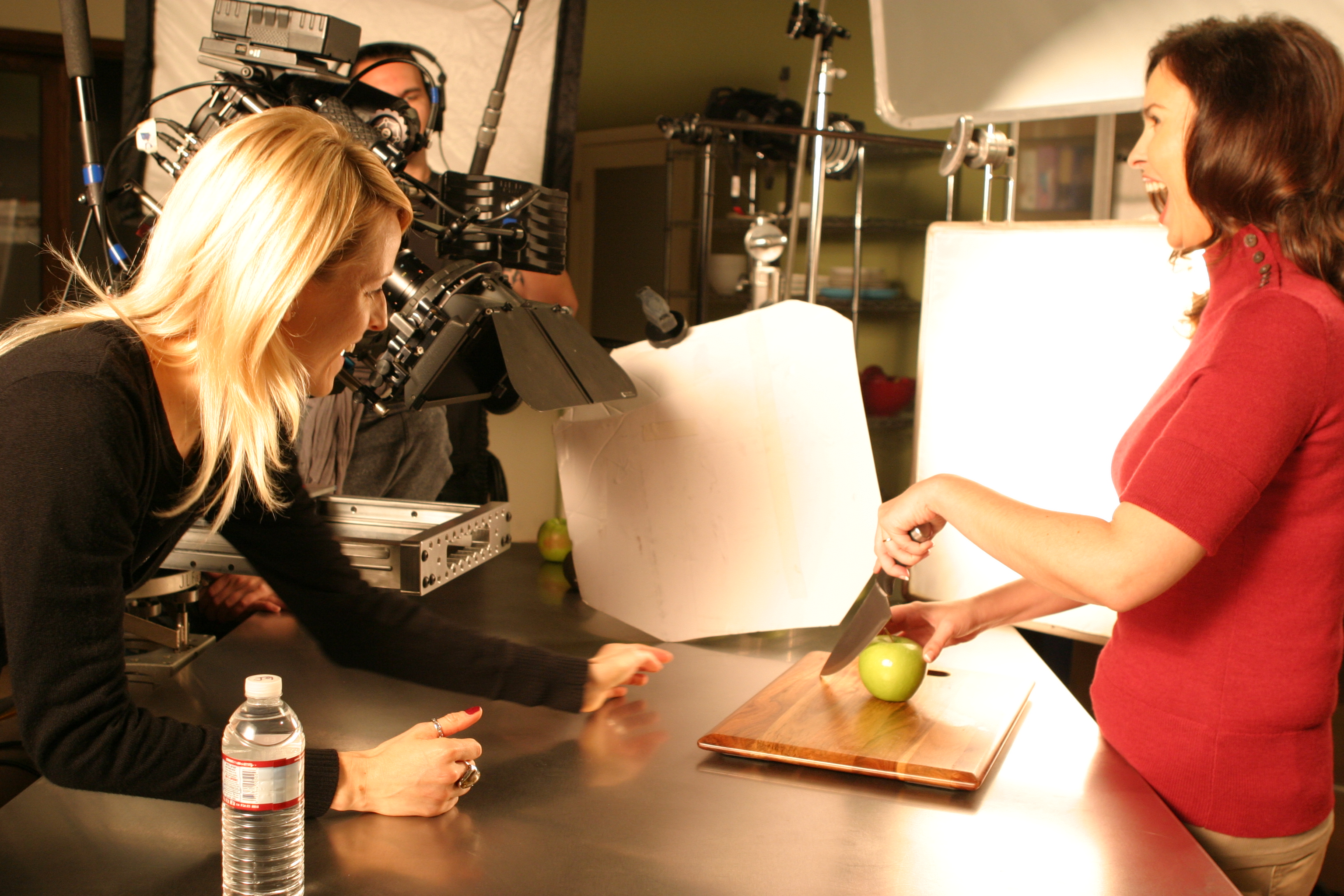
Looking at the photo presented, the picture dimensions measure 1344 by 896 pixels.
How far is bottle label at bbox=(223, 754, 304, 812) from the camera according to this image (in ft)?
2.14

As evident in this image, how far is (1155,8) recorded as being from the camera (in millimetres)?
1438

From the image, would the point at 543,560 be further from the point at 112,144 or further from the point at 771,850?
the point at 112,144

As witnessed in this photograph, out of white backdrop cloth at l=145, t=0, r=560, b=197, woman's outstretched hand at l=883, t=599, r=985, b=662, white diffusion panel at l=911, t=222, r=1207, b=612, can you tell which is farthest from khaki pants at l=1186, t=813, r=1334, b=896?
white backdrop cloth at l=145, t=0, r=560, b=197

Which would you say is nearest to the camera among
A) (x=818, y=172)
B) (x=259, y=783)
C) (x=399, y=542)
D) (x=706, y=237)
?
(x=259, y=783)

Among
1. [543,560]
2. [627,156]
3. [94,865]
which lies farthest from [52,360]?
[627,156]

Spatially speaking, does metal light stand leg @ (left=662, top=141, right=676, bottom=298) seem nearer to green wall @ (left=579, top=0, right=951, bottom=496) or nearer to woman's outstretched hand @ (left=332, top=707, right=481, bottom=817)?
green wall @ (left=579, top=0, right=951, bottom=496)

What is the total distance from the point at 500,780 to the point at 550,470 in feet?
9.99

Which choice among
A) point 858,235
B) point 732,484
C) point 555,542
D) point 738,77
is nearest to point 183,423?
point 732,484

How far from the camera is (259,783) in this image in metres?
0.65

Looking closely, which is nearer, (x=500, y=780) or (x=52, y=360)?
(x=52, y=360)

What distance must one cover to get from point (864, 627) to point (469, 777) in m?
0.46

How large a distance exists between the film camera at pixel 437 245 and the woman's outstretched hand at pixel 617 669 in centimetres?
28

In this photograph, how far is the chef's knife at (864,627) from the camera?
3.55 feet

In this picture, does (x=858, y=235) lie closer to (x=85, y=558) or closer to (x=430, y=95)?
(x=430, y=95)
